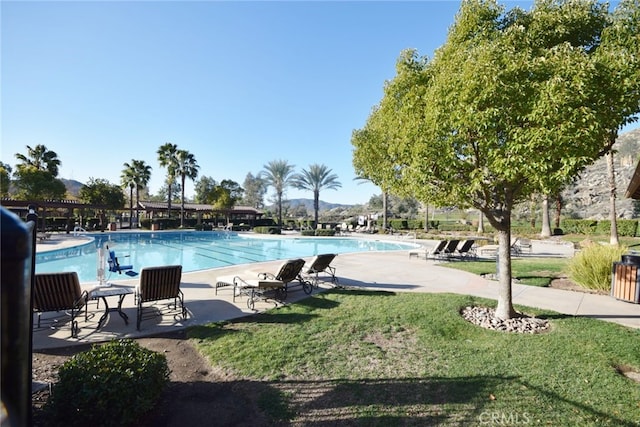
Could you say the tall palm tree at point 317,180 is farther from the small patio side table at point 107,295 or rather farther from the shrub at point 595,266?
the small patio side table at point 107,295

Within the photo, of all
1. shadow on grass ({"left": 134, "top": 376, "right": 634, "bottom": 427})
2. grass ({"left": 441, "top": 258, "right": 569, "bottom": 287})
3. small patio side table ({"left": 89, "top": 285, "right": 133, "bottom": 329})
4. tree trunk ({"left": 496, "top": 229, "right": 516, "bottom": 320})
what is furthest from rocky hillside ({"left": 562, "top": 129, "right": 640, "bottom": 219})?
small patio side table ({"left": 89, "top": 285, "right": 133, "bottom": 329})

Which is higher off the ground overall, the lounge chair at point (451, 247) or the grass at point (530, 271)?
the lounge chair at point (451, 247)

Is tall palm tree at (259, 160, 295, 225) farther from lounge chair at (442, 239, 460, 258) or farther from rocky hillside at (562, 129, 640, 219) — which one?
rocky hillside at (562, 129, 640, 219)

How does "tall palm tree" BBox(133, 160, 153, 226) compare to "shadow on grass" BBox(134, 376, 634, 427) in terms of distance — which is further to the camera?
"tall palm tree" BBox(133, 160, 153, 226)

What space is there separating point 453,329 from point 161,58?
13.7 metres

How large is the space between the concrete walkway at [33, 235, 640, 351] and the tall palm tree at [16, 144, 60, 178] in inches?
1366

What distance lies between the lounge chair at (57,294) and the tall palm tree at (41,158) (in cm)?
3698

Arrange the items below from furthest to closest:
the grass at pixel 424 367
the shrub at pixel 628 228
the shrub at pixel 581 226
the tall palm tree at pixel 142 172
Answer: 1. the tall palm tree at pixel 142 172
2. the shrub at pixel 581 226
3. the shrub at pixel 628 228
4. the grass at pixel 424 367

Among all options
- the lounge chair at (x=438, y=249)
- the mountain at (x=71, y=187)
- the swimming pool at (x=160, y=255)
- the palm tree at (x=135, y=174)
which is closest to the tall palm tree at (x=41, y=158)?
the palm tree at (x=135, y=174)

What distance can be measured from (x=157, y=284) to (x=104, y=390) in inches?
125

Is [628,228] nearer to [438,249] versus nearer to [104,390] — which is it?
[438,249]

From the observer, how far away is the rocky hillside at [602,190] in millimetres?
69188

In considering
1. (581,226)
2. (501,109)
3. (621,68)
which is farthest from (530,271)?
(581,226)

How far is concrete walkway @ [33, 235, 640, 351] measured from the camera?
18.6 ft
